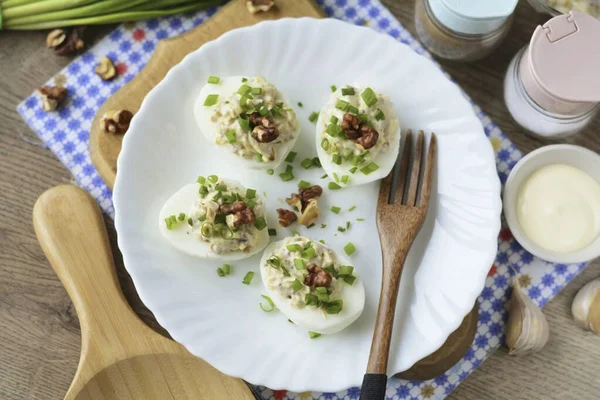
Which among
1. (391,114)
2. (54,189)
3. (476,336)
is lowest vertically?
(476,336)

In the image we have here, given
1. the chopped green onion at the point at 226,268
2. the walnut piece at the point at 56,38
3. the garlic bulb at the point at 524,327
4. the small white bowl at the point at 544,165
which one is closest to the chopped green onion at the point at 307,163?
the chopped green onion at the point at 226,268

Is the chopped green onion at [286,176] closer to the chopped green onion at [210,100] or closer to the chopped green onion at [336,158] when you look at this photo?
the chopped green onion at [336,158]

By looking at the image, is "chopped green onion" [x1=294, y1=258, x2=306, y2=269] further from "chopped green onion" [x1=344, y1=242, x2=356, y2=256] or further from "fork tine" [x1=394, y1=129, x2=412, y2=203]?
"fork tine" [x1=394, y1=129, x2=412, y2=203]

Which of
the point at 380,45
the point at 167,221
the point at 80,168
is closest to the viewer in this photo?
the point at 167,221

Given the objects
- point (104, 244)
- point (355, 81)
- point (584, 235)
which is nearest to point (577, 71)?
point (584, 235)

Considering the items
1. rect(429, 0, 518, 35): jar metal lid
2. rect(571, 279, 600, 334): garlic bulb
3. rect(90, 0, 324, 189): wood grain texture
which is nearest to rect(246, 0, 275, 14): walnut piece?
rect(90, 0, 324, 189): wood grain texture

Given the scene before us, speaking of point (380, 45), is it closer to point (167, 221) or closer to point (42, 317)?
point (167, 221)
